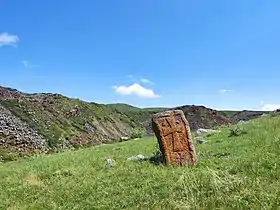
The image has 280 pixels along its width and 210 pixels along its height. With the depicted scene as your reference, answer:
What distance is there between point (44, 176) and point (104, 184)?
12.5 feet

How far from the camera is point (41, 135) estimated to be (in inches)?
1499

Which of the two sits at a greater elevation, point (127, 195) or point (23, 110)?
point (23, 110)

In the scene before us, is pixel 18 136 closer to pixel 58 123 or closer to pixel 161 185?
pixel 58 123

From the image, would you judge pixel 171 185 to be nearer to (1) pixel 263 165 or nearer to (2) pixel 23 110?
(1) pixel 263 165

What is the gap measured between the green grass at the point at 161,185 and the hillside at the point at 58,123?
19.6m

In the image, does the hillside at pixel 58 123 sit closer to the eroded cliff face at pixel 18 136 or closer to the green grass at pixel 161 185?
the eroded cliff face at pixel 18 136

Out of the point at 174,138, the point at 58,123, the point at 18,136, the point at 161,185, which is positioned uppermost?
the point at 58,123

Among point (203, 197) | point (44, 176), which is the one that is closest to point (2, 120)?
point (44, 176)

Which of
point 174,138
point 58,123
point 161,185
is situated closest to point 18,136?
point 58,123

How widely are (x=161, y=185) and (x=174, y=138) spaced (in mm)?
4103

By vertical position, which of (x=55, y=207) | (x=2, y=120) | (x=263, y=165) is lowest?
(x=55, y=207)

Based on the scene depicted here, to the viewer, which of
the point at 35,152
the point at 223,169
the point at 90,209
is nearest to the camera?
the point at 90,209

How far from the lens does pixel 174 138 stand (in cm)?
1461

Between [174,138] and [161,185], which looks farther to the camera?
[174,138]
